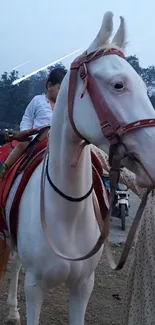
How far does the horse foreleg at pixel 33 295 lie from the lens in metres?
2.53

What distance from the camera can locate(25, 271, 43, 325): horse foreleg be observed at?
2.53 m

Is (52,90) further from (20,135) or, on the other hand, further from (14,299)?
(14,299)

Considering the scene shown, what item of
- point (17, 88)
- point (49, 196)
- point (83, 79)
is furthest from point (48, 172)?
point (17, 88)

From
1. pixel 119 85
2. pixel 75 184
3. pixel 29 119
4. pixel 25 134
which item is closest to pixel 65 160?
pixel 75 184

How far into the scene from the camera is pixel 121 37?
2.20 m

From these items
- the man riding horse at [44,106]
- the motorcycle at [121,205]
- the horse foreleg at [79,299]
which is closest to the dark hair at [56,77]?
the man riding horse at [44,106]

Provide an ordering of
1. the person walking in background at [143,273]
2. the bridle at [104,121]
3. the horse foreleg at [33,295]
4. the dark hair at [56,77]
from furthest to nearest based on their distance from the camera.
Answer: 1. the dark hair at [56,77]
2. the person walking in background at [143,273]
3. the horse foreleg at [33,295]
4. the bridle at [104,121]

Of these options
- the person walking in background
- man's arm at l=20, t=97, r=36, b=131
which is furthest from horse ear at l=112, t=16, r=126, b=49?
man's arm at l=20, t=97, r=36, b=131

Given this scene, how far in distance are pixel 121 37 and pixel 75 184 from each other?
2.45 ft

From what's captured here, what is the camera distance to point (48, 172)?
8.23 feet

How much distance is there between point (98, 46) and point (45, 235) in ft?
3.28

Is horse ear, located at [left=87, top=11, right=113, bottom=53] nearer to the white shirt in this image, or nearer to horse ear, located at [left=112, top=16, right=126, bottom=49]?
horse ear, located at [left=112, top=16, right=126, bottom=49]

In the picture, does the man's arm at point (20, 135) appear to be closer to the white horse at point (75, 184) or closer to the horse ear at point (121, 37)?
the white horse at point (75, 184)

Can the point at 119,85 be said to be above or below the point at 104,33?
below
